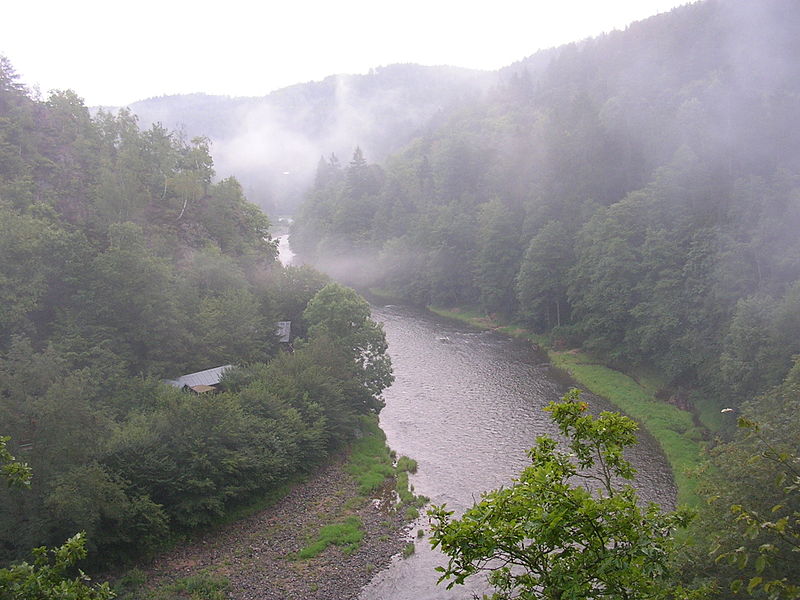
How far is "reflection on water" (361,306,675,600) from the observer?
22.9 meters

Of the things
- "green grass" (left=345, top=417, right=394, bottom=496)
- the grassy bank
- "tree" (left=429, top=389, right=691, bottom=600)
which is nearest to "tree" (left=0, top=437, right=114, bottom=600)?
"tree" (left=429, top=389, right=691, bottom=600)

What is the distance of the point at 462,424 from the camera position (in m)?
34.7

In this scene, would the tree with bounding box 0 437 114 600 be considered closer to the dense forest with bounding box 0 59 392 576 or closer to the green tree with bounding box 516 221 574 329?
the dense forest with bounding box 0 59 392 576

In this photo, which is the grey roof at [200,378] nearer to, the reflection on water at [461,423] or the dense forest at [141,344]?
the dense forest at [141,344]

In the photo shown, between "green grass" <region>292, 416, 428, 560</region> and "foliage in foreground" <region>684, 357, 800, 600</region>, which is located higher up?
"foliage in foreground" <region>684, 357, 800, 600</region>

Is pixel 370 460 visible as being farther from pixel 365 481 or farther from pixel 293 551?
pixel 293 551

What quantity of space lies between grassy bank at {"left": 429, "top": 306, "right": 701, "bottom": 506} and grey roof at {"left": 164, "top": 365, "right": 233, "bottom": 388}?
24.7 metres

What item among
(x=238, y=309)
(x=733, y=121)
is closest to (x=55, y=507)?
(x=238, y=309)

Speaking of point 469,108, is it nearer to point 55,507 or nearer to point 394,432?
point 394,432

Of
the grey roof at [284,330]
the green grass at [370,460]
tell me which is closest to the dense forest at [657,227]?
Answer: the green grass at [370,460]

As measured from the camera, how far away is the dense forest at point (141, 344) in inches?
846

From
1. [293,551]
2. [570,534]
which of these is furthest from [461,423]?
[570,534]

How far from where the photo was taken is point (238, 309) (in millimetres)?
38062

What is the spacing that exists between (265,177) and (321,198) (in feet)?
279
